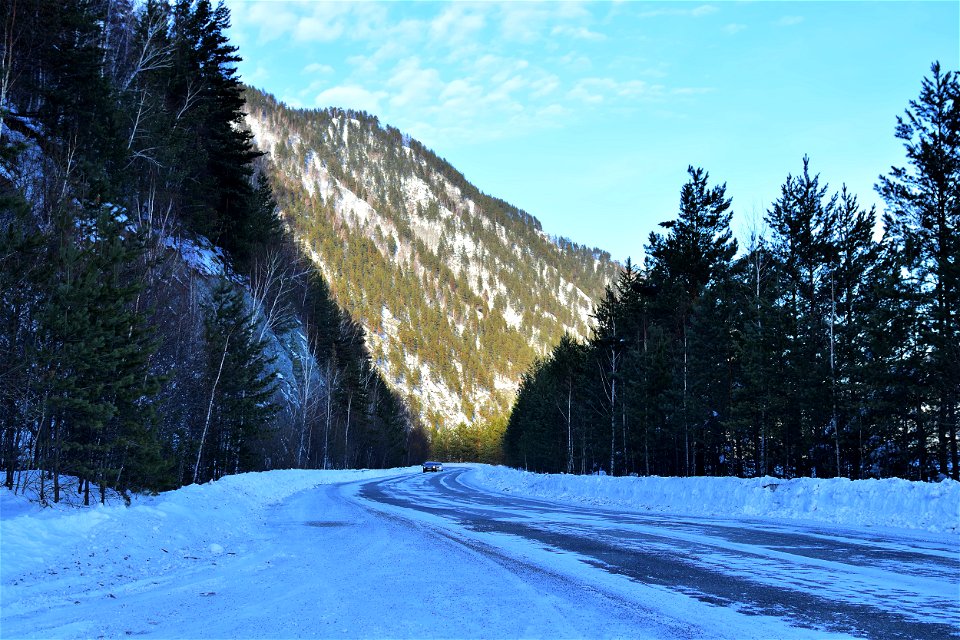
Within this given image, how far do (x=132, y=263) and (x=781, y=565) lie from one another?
14.2 metres

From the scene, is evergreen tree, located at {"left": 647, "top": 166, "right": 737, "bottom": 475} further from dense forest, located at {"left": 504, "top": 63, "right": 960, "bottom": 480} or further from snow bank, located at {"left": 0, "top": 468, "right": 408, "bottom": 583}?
snow bank, located at {"left": 0, "top": 468, "right": 408, "bottom": 583}

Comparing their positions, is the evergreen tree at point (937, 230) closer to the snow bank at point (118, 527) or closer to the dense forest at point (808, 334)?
the dense forest at point (808, 334)

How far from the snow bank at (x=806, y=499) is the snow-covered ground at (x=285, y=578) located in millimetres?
56

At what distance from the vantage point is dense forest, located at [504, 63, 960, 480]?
72.6 feet

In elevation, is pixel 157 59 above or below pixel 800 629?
above

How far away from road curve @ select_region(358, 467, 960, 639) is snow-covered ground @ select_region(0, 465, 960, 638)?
21.7 inches

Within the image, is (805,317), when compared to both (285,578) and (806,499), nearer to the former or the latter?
(806,499)

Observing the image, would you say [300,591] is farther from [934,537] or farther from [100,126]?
[100,126]

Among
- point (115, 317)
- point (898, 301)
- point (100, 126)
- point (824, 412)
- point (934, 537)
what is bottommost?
point (934, 537)

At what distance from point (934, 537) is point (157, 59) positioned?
39.8 meters

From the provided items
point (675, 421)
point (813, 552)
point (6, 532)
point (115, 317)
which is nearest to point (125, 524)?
point (6, 532)

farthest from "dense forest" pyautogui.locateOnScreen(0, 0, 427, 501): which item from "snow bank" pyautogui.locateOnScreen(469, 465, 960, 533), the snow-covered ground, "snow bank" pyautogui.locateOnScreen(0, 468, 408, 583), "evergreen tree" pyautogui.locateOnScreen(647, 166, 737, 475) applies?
"evergreen tree" pyautogui.locateOnScreen(647, 166, 737, 475)

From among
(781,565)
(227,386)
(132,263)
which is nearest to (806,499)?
(781,565)

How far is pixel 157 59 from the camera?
34.2 meters
